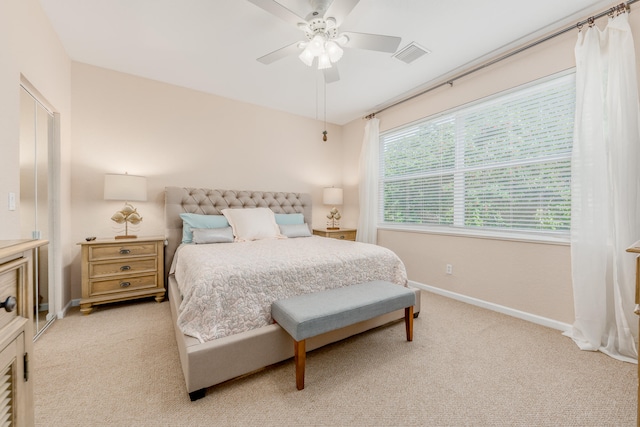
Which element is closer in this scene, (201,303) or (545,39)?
(201,303)

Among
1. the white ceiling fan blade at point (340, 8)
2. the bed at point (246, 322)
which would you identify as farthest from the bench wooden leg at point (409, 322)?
the white ceiling fan blade at point (340, 8)

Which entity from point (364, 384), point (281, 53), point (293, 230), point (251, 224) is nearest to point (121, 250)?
point (251, 224)

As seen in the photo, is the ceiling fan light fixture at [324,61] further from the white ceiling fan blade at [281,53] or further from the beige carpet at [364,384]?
the beige carpet at [364,384]

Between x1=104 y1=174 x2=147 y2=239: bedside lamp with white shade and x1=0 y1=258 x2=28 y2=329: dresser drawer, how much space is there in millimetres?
2387

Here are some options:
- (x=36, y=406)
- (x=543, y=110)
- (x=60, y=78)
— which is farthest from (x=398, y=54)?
(x=36, y=406)

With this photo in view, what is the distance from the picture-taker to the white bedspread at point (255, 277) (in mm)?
1648

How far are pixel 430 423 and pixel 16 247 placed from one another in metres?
1.90

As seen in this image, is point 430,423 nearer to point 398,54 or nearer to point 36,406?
point 36,406

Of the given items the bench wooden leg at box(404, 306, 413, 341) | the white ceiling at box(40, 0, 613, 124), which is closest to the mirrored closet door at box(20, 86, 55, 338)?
the white ceiling at box(40, 0, 613, 124)

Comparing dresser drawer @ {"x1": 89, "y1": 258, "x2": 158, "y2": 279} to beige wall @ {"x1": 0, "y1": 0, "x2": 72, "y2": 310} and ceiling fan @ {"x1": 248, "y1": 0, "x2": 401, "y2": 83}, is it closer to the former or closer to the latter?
beige wall @ {"x1": 0, "y1": 0, "x2": 72, "y2": 310}

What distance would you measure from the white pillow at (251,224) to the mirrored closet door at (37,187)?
1685mm

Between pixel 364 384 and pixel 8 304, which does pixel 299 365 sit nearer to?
pixel 364 384

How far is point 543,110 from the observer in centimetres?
255

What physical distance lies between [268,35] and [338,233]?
2.86 meters
